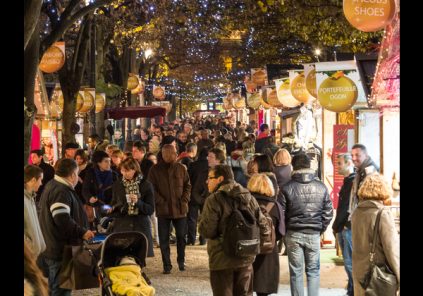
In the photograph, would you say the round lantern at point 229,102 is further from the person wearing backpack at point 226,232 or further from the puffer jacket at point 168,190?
the person wearing backpack at point 226,232

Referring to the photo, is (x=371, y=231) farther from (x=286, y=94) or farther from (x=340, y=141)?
(x=286, y=94)

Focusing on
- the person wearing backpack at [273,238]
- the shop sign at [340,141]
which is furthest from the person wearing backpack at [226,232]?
the shop sign at [340,141]

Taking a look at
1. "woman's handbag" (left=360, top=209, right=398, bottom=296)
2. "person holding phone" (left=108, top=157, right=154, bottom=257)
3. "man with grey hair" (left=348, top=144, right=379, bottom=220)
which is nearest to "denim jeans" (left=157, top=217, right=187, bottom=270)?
"person holding phone" (left=108, top=157, right=154, bottom=257)

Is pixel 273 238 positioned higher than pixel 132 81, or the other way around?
pixel 132 81

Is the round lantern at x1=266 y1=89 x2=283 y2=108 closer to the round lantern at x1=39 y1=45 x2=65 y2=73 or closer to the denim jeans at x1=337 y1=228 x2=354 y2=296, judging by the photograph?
the round lantern at x1=39 y1=45 x2=65 y2=73

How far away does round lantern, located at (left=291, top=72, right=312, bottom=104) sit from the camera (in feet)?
54.4

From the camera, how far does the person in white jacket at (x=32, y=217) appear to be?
17.4 ft

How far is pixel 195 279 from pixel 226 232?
382 cm

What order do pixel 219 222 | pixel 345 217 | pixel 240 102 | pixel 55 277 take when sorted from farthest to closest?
pixel 240 102
pixel 345 217
pixel 55 277
pixel 219 222

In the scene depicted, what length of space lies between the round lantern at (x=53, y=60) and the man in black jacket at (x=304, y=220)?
9039 mm

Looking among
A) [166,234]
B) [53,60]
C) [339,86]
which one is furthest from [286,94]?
[166,234]

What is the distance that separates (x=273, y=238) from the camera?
28.3 ft
